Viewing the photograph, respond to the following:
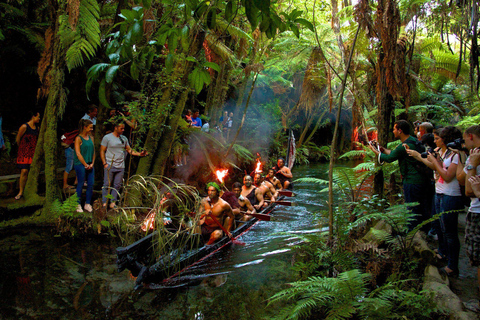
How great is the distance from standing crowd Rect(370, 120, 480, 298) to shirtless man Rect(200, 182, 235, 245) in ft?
10.7

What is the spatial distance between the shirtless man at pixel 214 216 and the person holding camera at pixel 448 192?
3.87 m

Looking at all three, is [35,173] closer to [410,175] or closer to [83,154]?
[83,154]

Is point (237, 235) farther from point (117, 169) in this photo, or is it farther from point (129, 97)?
point (129, 97)

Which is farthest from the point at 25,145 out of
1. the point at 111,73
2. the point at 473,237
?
the point at 473,237

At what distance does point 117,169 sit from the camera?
725 cm

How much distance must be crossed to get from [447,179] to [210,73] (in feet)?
25.2

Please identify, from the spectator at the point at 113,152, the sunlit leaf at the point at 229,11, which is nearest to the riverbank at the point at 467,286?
the sunlit leaf at the point at 229,11

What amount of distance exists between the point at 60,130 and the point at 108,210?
236 inches

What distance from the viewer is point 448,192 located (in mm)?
4000

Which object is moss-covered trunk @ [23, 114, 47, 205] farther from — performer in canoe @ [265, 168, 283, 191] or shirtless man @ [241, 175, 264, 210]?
performer in canoe @ [265, 168, 283, 191]

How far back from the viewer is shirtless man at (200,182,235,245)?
6457 mm

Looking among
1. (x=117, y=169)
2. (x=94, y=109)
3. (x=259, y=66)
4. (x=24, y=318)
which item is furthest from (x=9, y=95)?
(x=24, y=318)

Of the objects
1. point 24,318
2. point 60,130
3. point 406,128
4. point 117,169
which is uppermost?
point 60,130

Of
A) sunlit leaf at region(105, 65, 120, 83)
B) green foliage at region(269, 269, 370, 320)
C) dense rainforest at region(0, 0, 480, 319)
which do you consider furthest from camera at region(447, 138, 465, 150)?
sunlit leaf at region(105, 65, 120, 83)
